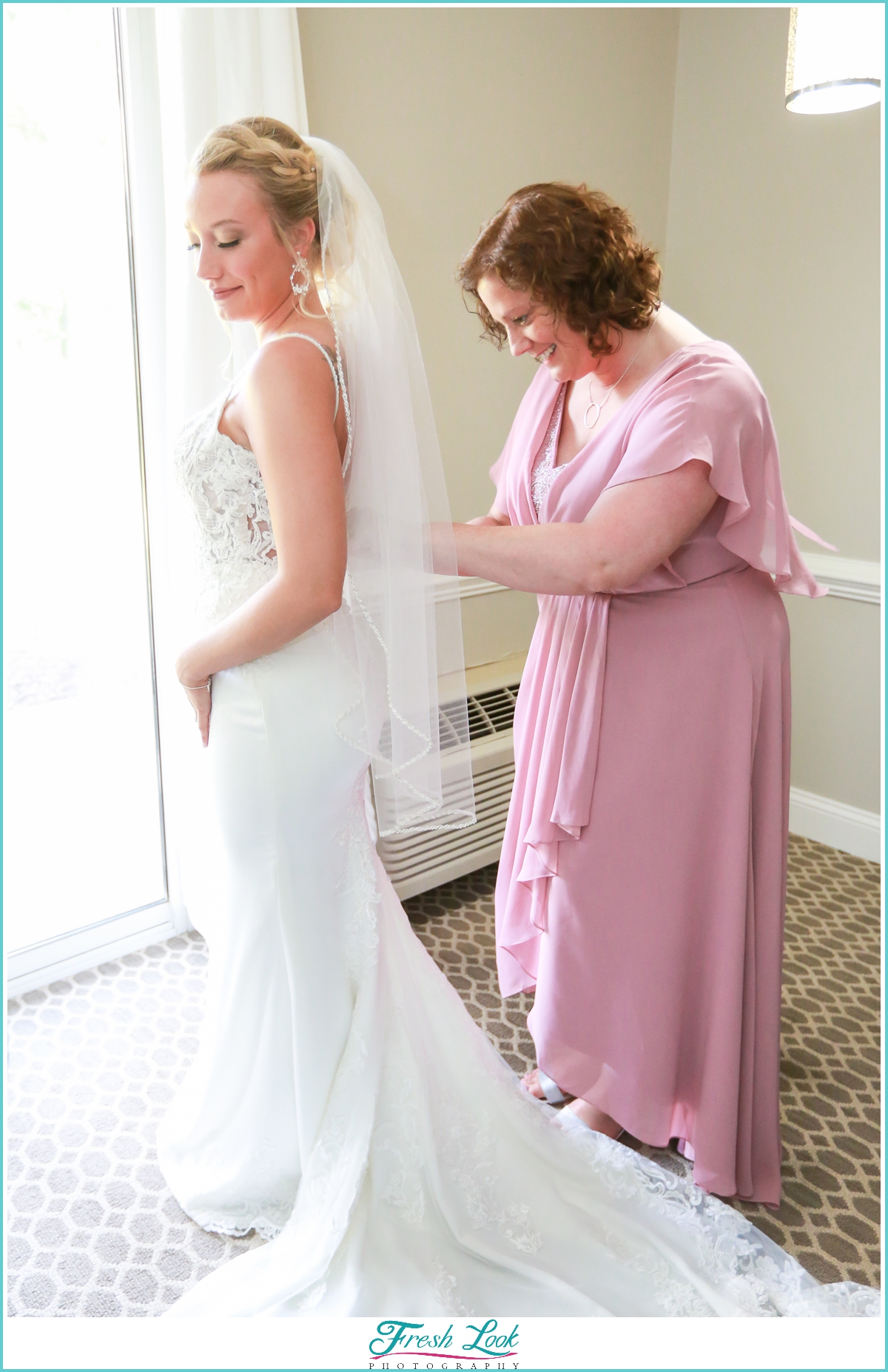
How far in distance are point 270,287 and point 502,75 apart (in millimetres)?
1985

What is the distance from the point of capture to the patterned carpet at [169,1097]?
1.71 meters

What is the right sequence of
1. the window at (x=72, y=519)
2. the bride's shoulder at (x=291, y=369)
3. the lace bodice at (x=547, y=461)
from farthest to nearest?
the window at (x=72, y=519) < the lace bodice at (x=547, y=461) < the bride's shoulder at (x=291, y=369)

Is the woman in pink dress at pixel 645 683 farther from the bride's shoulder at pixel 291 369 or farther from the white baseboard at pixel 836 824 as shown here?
the white baseboard at pixel 836 824

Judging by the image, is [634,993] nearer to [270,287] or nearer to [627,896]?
[627,896]

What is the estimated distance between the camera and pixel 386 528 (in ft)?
4.89

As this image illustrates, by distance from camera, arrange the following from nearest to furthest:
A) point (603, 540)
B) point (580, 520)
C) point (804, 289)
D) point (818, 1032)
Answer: point (603, 540)
point (580, 520)
point (818, 1032)
point (804, 289)

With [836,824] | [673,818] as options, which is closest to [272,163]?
[673,818]

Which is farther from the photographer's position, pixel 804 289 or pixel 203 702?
pixel 804 289

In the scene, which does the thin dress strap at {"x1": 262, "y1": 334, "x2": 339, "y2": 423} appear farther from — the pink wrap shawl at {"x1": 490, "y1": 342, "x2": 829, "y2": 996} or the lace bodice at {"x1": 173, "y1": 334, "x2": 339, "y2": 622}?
the pink wrap shawl at {"x1": 490, "y1": 342, "x2": 829, "y2": 996}

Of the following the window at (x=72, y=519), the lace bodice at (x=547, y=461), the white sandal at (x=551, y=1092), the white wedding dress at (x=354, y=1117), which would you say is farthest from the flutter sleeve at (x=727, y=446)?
the window at (x=72, y=519)

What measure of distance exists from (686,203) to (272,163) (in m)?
2.55

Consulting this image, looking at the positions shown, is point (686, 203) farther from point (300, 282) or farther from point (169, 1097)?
point (169, 1097)

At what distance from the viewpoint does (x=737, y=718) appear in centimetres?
174

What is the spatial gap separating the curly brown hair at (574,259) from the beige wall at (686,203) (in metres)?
1.26
